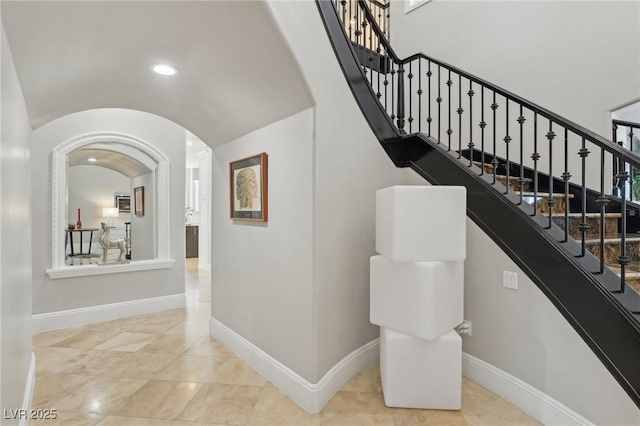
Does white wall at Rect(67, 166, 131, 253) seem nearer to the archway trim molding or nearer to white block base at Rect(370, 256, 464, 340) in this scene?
the archway trim molding

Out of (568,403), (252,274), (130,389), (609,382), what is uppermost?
(252,274)

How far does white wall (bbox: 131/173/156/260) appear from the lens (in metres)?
4.42

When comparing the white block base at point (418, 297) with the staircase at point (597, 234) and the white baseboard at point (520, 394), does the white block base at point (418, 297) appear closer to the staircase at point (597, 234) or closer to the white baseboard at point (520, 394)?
the white baseboard at point (520, 394)

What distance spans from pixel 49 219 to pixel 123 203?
0.84 meters

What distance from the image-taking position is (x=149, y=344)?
333 cm

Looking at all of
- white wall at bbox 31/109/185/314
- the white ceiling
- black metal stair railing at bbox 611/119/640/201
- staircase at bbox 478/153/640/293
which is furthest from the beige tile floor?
black metal stair railing at bbox 611/119/640/201

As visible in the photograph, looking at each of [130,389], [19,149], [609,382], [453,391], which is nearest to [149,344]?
[130,389]

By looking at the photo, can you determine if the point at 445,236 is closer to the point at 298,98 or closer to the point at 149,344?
the point at 298,98

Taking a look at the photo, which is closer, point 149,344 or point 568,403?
point 568,403

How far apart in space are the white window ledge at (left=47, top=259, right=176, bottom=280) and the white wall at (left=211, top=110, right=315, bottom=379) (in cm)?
156

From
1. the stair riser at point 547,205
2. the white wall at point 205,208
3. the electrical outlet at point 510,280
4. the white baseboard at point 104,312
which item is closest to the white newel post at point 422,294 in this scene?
the electrical outlet at point 510,280

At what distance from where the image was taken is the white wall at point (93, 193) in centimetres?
400

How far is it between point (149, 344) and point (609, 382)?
357 cm

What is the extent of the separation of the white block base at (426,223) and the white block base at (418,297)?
0.09m
